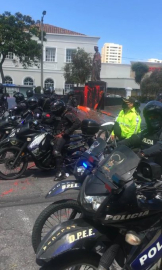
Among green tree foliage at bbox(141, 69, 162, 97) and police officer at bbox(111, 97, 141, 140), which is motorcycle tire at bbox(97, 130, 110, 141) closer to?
police officer at bbox(111, 97, 141, 140)

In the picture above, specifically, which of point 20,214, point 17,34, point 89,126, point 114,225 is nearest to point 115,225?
point 114,225

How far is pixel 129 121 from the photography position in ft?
20.0

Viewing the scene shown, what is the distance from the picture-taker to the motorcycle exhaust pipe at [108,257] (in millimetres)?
2291

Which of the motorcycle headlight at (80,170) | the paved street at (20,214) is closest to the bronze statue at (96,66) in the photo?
the paved street at (20,214)

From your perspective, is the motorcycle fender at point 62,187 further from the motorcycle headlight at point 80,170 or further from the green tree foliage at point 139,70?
the green tree foliage at point 139,70

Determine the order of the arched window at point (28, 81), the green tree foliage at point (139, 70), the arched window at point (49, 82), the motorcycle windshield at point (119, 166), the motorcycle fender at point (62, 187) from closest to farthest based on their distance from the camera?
the motorcycle windshield at point (119, 166), the motorcycle fender at point (62, 187), the arched window at point (28, 81), the arched window at point (49, 82), the green tree foliage at point (139, 70)

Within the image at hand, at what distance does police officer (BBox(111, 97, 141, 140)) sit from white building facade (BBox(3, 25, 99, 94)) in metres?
42.5

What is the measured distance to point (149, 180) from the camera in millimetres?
2318

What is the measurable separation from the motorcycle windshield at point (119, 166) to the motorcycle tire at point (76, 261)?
0.55m

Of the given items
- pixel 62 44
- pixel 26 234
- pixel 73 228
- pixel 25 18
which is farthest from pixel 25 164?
pixel 62 44

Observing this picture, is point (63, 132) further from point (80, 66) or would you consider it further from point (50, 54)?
point (50, 54)

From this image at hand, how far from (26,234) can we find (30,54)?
33.1 meters

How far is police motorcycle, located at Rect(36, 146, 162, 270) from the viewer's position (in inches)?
88.7

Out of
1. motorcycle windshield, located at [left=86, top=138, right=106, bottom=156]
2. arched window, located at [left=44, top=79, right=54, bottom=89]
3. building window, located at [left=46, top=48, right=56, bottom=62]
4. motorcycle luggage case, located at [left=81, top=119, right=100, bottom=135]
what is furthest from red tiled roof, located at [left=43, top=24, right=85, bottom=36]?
motorcycle windshield, located at [left=86, top=138, right=106, bottom=156]
